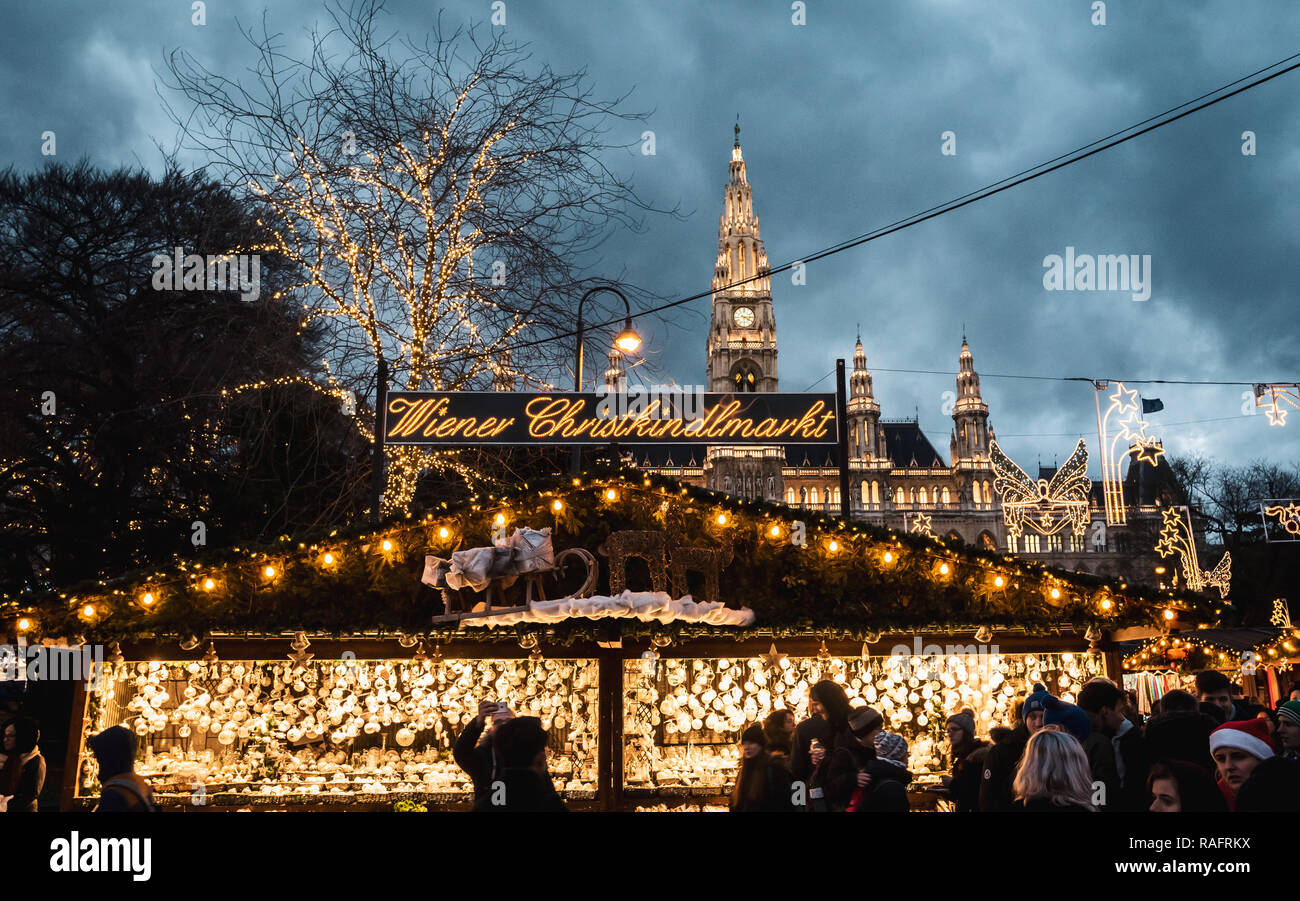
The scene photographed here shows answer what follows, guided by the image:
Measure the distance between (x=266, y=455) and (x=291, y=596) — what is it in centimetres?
1186

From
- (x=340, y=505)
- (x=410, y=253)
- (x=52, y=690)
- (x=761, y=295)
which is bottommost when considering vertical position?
(x=52, y=690)

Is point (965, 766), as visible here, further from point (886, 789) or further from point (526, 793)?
point (526, 793)

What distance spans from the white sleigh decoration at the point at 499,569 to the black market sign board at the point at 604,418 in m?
1.81

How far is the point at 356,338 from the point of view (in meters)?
13.5

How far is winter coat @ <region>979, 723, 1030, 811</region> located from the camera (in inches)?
228

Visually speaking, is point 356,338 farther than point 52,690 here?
No

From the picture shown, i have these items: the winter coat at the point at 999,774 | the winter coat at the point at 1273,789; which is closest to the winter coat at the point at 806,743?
the winter coat at the point at 999,774

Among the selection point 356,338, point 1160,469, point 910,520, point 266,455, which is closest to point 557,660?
point 356,338

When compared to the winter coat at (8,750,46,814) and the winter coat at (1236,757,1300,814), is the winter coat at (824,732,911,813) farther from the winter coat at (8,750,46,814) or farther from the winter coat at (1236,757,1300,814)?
the winter coat at (8,750,46,814)

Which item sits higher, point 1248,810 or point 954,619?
point 954,619

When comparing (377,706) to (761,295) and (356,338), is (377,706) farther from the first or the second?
(761,295)

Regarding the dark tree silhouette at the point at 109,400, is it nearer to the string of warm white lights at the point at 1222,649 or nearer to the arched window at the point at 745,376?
the string of warm white lights at the point at 1222,649

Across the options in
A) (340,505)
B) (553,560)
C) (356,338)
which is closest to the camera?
(553,560)

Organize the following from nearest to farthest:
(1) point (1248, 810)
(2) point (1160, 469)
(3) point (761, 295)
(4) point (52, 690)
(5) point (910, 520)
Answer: (1) point (1248, 810) < (4) point (52, 690) < (2) point (1160, 469) < (5) point (910, 520) < (3) point (761, 295)
